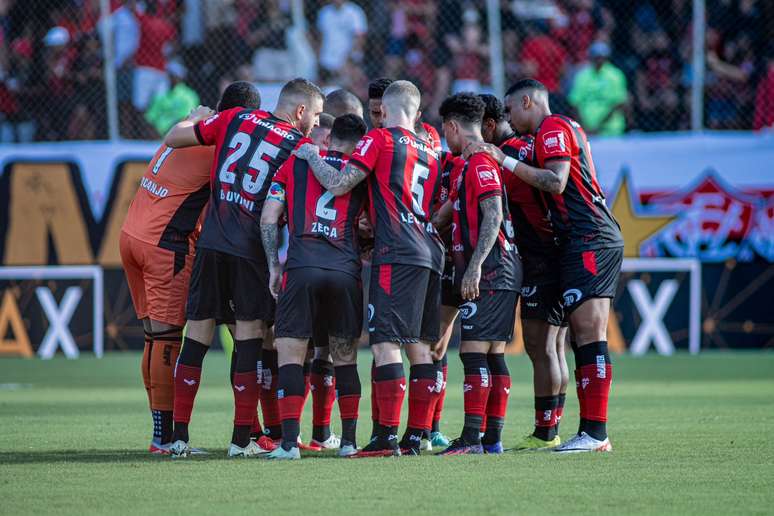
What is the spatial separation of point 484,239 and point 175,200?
2239mm

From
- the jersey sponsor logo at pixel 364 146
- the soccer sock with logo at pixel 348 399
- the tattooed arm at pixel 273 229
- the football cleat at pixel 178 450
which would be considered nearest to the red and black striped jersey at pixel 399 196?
the jersey sponsor logo at pixel 364 146

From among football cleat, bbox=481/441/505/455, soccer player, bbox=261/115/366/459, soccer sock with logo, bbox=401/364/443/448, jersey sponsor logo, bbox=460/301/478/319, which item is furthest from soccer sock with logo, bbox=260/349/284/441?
football cleat, bbox=481/441/505/455

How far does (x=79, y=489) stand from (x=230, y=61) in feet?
38.2

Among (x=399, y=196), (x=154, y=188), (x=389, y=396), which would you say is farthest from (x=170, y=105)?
(x=389, y=396)

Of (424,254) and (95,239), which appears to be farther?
(95,239)

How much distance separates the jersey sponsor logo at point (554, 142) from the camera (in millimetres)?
7816

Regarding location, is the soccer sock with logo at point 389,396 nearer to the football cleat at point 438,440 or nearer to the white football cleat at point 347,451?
the white football cleat at point 347,451

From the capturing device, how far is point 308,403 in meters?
11.5

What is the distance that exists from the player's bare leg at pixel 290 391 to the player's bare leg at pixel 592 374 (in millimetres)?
1761

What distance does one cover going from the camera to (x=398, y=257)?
745cm

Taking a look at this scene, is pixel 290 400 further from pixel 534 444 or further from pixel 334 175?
pixel 534 444

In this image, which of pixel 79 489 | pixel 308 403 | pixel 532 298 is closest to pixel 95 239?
pixel 308 403

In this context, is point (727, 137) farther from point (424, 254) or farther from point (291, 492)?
point (291, 492)

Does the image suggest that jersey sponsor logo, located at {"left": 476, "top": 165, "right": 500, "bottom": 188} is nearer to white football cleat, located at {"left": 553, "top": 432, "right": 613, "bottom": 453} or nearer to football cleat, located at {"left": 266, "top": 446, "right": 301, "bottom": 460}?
white football cleat, located at {"left": 553, "top": 432, "right": 613, "bottom": 453}
